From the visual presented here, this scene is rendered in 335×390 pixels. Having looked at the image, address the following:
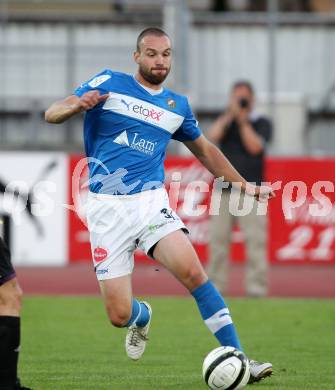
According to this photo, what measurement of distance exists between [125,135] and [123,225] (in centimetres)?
63

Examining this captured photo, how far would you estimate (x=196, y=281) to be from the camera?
7457 mm

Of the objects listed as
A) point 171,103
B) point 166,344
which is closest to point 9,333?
point 171,103

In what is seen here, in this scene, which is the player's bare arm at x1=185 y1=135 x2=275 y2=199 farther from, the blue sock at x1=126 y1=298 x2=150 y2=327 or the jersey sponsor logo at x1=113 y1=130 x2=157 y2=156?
the blue sock at x1=126 y1=298 x2=150 y2=327

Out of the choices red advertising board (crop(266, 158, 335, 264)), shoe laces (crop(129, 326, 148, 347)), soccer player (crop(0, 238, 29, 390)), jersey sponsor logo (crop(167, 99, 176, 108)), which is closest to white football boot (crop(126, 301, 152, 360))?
shoe laces (crop(129, 326, 148, 347))

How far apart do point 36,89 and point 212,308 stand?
14795 mm

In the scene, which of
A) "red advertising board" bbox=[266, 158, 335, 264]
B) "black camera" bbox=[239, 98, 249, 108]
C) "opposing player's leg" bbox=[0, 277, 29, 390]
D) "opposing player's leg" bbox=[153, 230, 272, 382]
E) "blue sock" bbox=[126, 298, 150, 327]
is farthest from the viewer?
"red advertising board" bbox=[266, 158, 335, 264]

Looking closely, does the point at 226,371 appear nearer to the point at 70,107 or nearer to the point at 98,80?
the point at 70,107

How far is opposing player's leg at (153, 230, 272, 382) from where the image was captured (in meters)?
7.40

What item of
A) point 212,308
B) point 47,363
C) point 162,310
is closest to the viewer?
point 212,308

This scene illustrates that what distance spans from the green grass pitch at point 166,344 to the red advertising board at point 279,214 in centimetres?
365

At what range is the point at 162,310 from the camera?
41.6 ft

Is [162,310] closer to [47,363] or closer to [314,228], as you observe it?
[47,363]

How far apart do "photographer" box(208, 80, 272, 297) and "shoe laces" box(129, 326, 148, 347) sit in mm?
5504

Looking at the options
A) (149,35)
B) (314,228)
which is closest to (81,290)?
(314,228)
